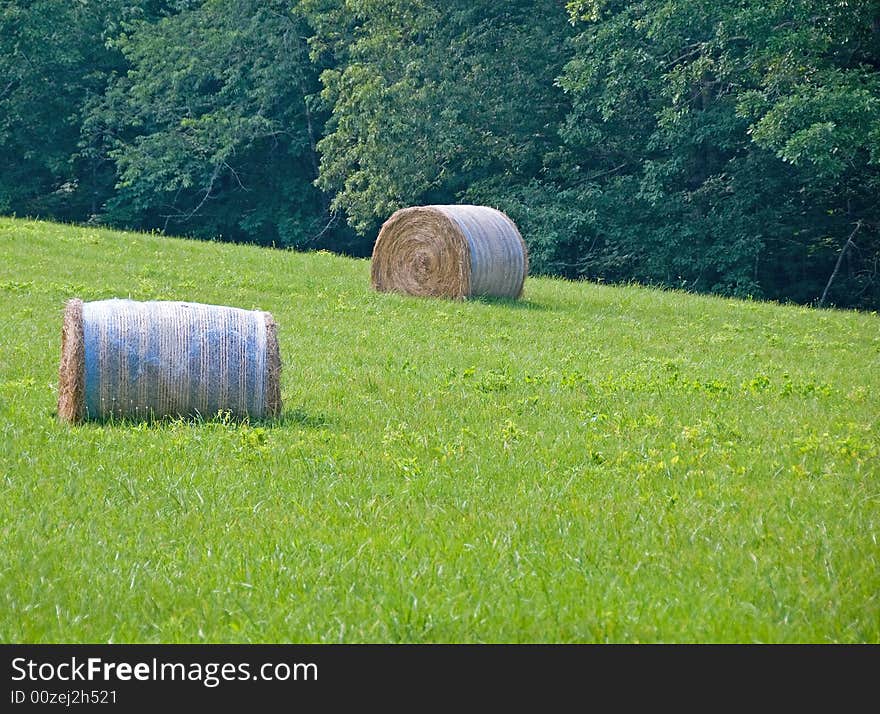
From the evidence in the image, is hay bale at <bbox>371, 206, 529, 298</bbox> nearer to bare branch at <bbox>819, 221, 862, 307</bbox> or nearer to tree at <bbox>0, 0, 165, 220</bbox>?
bare branch at <bbox>819, 221, 862, 307</bbox>

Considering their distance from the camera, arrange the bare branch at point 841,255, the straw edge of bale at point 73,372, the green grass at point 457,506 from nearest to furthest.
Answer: the green grass at point 457,506
the straw edge of bale at point 73,372
the bare branch at point 841,255

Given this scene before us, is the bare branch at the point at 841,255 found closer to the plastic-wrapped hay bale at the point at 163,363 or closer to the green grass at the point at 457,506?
the green grass at the point at 457,506

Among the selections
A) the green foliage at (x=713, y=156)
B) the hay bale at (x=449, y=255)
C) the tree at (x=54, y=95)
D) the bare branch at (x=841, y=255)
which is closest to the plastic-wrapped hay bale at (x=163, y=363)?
the hay bale at (x=449, y=255)

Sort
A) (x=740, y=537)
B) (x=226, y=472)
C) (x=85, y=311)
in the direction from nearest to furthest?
(x=740, y=537) → (x=226, y=472) → (x=85, y=311)

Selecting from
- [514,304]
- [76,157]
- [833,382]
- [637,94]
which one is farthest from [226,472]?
[76,157]

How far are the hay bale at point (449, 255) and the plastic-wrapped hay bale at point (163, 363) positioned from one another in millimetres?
11298

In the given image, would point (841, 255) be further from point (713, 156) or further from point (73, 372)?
point (73, 372)

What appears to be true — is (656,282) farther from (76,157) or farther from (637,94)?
(76,157)

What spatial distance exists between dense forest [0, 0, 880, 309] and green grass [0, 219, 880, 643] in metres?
17.3

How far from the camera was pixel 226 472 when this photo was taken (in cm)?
855

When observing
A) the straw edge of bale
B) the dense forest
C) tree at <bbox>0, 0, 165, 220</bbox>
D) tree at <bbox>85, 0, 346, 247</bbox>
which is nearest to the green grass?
the straw edge of bale

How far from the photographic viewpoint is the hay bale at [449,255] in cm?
2166

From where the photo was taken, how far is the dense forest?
102ft
